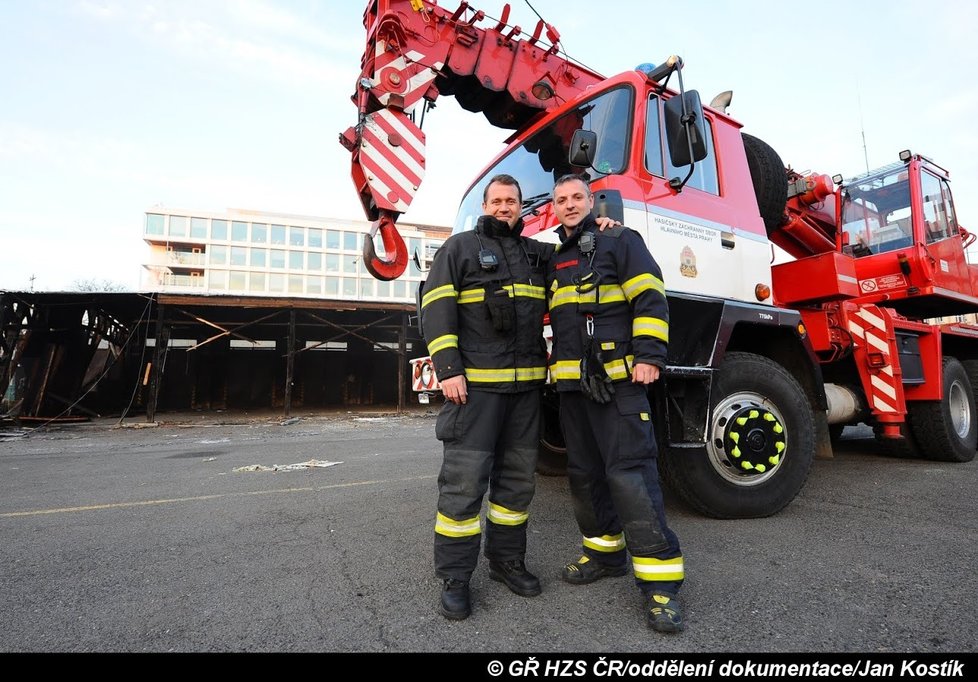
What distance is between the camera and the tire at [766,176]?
13.0 ft

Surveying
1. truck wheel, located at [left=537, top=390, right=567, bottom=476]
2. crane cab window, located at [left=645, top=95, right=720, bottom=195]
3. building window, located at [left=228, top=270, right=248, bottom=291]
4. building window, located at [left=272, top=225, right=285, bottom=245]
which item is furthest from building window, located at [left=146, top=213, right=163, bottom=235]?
crane cab window, located at [left=645, top=95, right=720, bottom=195]

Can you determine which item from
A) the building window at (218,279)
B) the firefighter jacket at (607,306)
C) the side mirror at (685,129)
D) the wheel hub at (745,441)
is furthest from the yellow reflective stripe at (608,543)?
the building window at (218,279)

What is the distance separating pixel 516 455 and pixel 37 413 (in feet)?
48.2

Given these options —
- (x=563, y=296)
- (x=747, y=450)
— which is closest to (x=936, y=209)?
(x=747, y=450)

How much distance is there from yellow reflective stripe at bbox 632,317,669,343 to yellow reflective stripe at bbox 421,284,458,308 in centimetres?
81

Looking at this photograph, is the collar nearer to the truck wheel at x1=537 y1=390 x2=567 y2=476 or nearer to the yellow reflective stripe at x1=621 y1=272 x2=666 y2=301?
the yellow reflective stripe at x1=621 y1=272 x2=666 y2=301

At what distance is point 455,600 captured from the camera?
1.91 metres

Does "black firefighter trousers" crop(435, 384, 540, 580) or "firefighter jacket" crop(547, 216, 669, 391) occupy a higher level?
"firefighter jacket" crop(547, 216, 669, 391)

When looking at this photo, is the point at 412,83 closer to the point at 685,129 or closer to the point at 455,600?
the point at 685,129

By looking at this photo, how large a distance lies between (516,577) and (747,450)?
1622 millimetres

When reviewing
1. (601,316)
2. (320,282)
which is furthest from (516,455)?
(320,282)

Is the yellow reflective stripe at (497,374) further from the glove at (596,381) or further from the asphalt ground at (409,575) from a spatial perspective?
the asphalt ground at (409,575)

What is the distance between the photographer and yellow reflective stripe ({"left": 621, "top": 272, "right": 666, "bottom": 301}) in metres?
2.13

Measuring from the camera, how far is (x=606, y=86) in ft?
10.4
